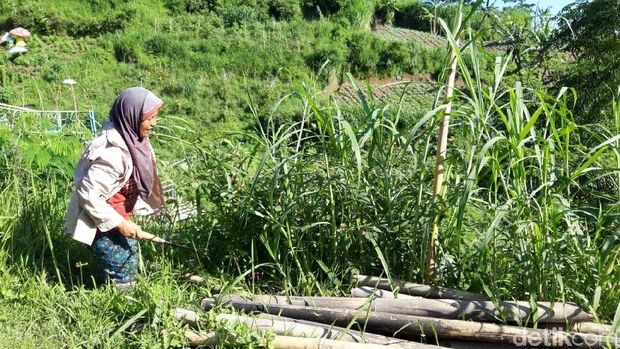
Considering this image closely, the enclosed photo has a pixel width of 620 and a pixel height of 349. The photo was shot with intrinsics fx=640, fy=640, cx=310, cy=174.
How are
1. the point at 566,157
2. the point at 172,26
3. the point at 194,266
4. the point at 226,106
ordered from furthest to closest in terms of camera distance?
the point at 172,26
the point at 226,106
the point at 194,266
the point at 566,157

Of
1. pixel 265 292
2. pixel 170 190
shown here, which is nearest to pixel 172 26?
pixel 170 190

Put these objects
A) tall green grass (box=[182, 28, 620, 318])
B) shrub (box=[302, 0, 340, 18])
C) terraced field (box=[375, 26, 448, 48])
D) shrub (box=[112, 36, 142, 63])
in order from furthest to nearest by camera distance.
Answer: shrub (box=[302, 0, 340, 18]) < terraced field (box=[375, 26, 448, 48]) < shrub (box=[112, 36, 142, 63]) < tall green grass (box=[182, 28, 620, 318])

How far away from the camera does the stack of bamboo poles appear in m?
2.54

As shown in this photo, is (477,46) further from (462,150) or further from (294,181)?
(294,181)

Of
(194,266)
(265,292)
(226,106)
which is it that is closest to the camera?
(265,292)

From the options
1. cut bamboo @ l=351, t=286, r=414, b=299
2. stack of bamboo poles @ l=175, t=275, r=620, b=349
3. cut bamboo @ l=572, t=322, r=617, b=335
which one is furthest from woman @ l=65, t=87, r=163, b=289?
cut bamboo @ l=572, t=322, r=617, b=335

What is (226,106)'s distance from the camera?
18.3 metres

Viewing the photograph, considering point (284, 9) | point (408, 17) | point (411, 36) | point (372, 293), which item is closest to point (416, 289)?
point (372, 293)

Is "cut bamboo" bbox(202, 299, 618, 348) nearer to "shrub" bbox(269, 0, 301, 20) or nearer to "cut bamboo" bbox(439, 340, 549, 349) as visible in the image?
"cut bamboo" bbox(439, 340, 549, 349)

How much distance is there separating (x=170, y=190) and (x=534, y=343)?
9.23 feet

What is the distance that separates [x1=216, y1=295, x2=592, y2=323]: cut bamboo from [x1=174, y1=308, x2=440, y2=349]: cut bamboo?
0.15 m

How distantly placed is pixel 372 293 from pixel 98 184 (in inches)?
55.8

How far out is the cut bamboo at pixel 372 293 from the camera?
9.33 ft

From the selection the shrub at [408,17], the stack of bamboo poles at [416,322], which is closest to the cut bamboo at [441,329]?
the stack of bamboo poles at [416,322]
